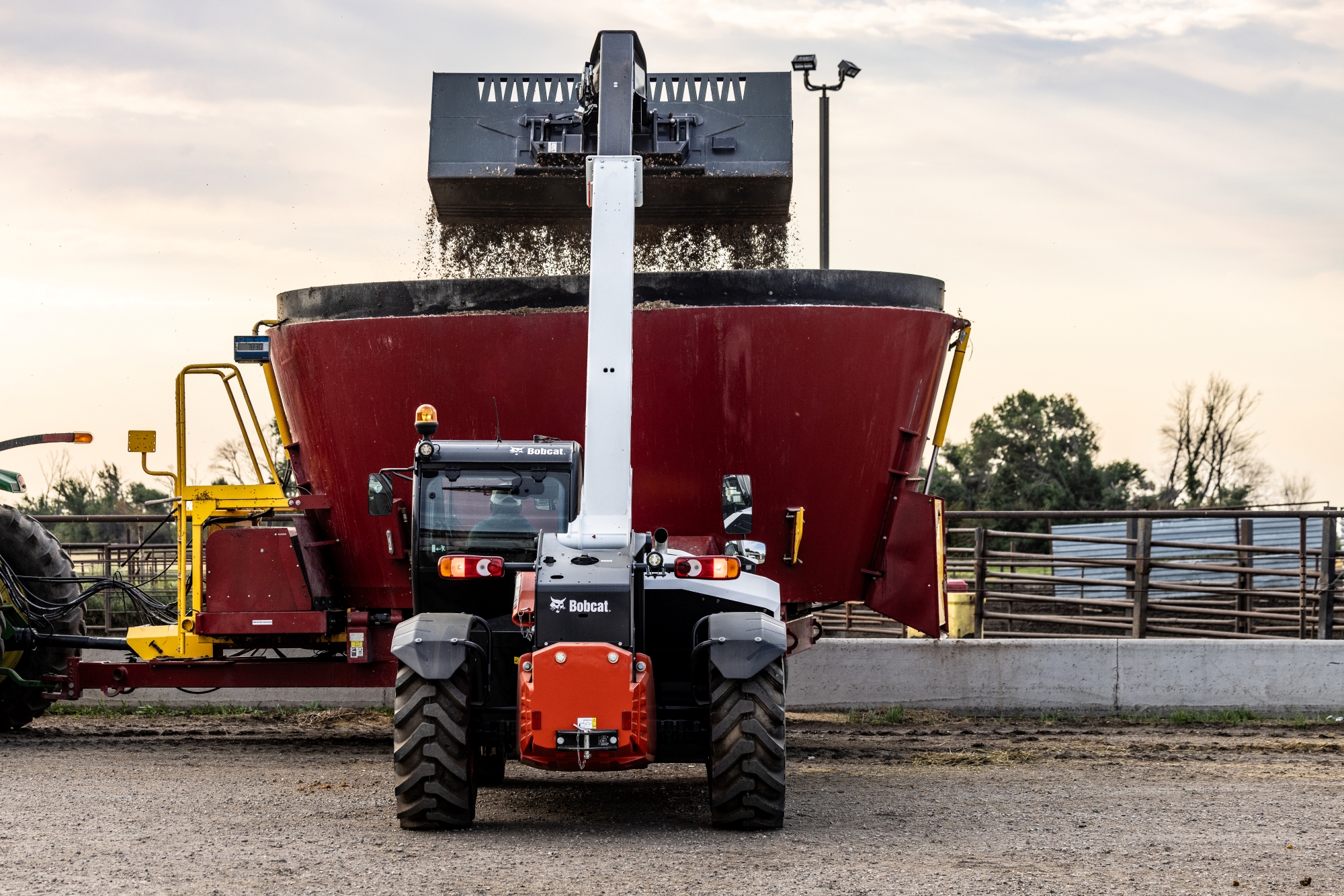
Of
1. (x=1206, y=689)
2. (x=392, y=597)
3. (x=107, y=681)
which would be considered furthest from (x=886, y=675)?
(x=107, y=681)

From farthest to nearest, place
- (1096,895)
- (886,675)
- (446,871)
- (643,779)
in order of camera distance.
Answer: (886,675) → (643,779) → (446,871) → (1096,895)

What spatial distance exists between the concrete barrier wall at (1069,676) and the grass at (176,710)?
842 millimetres

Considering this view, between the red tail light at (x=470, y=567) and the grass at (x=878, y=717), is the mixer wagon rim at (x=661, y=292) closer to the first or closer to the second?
the red tail light at (x=470, y=567)

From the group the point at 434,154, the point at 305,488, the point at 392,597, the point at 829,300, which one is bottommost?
the point at 392,597

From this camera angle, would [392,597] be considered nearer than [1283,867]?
No

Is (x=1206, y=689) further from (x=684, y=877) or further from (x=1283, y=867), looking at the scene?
(x=684, y=877)

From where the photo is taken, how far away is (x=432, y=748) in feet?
24.2

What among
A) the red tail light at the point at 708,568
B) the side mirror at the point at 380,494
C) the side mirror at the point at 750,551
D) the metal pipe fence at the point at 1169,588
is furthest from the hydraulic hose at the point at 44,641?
the metal pipe fence at the point at 1169,588

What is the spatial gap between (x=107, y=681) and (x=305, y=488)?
2.03 m

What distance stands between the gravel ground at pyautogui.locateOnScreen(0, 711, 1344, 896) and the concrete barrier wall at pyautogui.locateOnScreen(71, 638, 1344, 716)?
745 mm

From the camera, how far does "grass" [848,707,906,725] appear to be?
41.3 ft

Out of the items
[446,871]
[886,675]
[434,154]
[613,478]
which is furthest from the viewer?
[886,675]

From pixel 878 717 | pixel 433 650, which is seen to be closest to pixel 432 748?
pixel 433 650

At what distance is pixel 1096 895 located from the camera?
618 centimetres
